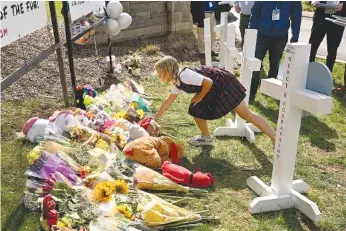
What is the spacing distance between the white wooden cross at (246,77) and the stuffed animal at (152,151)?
2.58ft

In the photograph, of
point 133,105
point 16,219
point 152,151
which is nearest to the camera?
point 16,219

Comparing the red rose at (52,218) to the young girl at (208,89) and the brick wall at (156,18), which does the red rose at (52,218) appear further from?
the brick wall at (156,18)

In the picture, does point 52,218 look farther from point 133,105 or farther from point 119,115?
point 133,105

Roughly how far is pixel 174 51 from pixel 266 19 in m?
3.34

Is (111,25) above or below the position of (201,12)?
above

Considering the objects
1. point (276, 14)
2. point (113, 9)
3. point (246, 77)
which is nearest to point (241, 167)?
point (246, 77)

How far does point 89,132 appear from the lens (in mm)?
3809

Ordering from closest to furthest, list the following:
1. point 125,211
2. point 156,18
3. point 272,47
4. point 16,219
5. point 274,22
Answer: point 125,211 → point 16,219 → point 274,22 → point 272,47 → point 156,18

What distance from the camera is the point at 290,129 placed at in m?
2.96

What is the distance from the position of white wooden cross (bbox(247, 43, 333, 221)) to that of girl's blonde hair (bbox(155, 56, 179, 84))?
0.88 meters

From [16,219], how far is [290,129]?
2.08 metres

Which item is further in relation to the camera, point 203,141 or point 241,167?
point 203,141

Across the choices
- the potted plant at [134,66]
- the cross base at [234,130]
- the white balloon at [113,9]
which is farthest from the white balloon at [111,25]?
the cross base at [234,130]

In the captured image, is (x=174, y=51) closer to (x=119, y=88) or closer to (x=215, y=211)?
(x=119, y=88)
